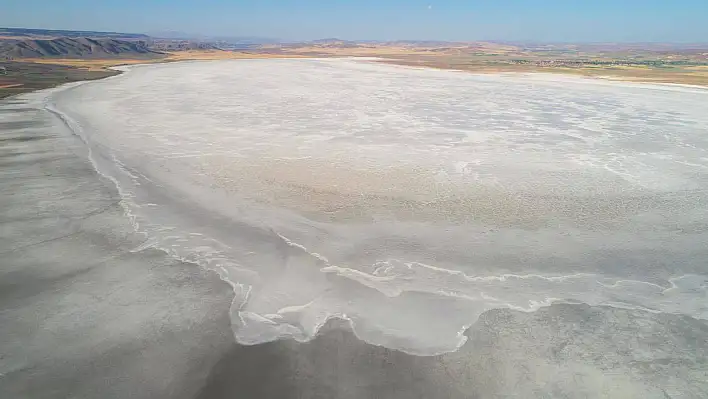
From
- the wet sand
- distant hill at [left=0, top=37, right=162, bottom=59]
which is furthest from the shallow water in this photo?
→ distant hill at [left=0, top=37, right=162, bottom=59]

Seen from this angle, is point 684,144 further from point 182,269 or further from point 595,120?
point 182,269

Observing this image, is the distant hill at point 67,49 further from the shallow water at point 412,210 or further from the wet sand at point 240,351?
the wet sand at point 240,351

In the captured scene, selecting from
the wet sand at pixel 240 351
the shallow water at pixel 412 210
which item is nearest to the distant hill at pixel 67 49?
the shallow water at pixel 412 210

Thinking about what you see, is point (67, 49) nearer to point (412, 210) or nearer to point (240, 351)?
point (412, 210)

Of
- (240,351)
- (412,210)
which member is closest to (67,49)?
(412,210)

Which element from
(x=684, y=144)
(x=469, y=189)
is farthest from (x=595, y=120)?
(x=469, y=189)

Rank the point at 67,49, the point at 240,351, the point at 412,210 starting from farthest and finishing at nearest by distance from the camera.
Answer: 1. the point at 67,49
2. the point at 412,210
3. the point at 240,351

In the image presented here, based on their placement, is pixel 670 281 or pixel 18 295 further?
pixel 670 281
